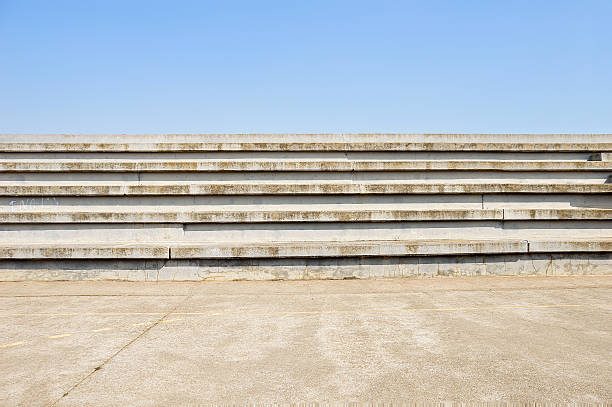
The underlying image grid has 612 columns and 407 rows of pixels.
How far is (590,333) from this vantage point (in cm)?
547

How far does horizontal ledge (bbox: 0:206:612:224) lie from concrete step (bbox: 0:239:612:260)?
1.46 metres

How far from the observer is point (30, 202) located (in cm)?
1127

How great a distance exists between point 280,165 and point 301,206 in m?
1.59

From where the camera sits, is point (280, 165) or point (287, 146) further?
point (287, 146)

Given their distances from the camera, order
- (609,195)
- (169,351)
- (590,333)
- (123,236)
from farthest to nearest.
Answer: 1. (609,195)
2. (123,236)
3. (590,333)
4. (169,351)

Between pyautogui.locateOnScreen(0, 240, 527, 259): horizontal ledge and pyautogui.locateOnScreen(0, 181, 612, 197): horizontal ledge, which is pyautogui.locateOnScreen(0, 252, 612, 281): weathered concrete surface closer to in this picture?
pyautogui.locateOnScreen(0, 240, 527, 259): horizontal ledge

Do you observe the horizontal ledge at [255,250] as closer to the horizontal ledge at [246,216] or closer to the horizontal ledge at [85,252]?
the horizontal ledge at [85,252]

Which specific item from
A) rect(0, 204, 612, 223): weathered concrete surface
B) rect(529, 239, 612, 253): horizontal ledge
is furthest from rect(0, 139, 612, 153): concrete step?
rect(529, 239, 612, 253): horizontal ledge

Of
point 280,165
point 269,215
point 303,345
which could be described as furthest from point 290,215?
point 303,345

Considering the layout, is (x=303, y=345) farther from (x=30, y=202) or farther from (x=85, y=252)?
(x=30, y=202)

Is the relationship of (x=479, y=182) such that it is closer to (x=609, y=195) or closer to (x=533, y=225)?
(x=533, y=225)

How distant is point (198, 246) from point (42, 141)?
27.4ft

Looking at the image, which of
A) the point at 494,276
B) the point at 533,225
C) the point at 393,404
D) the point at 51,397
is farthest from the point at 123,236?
the point at 533,225

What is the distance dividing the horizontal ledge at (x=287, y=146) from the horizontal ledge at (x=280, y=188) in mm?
1481
